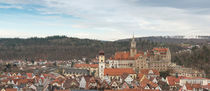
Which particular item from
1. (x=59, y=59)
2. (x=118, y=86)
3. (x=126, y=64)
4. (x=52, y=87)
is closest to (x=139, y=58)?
(x=126, y=64)

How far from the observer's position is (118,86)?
69625 millimetres

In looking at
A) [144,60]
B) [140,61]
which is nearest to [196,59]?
[144,60]

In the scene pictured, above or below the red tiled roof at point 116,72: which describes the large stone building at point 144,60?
above

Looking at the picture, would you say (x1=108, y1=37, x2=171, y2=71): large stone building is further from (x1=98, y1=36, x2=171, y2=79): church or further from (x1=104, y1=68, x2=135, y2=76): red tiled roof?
(x1=104, y1=68, x2=135, y2=76): red tiled roof

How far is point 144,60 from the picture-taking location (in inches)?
3708

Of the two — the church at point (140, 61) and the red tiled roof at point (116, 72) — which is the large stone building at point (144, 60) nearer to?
the church at point (140, 61)

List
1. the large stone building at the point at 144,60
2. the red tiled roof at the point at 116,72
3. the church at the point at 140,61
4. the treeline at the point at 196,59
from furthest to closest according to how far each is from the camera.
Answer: the treeline at the point at 196,59 → the large stone building at the point at 144,60 → the church at the point at 140,61 → the red tiled roof at the point at 116,72

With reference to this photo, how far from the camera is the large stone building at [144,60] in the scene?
9469cm

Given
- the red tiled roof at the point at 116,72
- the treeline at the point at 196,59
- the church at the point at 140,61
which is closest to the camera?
the red tiled roof at the point at 116,72

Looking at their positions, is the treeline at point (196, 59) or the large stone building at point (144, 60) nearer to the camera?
the large stone building at point (144, 60)

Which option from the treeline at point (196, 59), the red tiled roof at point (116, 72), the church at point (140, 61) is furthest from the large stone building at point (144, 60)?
the treeline at point (196, 59)

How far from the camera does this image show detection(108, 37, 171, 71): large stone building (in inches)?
3728

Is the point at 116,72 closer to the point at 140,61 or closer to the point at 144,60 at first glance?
the point at 140,61

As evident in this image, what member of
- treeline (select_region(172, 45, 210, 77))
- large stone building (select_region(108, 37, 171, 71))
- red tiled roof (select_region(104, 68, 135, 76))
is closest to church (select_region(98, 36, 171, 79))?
large stone building (select_region(108, 37, 171, 71))
